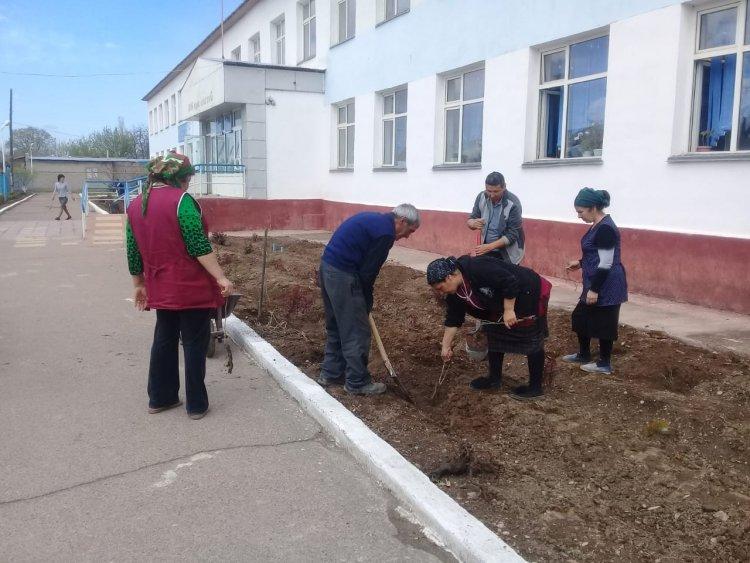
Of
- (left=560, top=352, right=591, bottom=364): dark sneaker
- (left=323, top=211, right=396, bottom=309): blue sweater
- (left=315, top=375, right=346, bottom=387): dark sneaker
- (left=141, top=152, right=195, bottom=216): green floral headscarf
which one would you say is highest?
(left=141, top=152, right=195, bottom=216): green floral headscarf

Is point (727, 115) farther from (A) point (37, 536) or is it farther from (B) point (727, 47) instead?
(A) point (37, 536)

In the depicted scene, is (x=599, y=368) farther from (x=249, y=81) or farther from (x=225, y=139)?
(x=225, y=139)

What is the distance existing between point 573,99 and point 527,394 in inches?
254

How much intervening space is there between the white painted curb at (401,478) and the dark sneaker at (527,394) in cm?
122

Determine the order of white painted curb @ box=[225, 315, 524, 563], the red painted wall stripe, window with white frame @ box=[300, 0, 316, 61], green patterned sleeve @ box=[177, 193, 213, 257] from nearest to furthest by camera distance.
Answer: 1. white painted curb @ box=[225, 315, 524, 563]
2. green patterned sleeve @ box=[177, 193, 213, 257]
3. the red painted wall stripe
4. window with white frame @ box=[300, 0, 316, 61]

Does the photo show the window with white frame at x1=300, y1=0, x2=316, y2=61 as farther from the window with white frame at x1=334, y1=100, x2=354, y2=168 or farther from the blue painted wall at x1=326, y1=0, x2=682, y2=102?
the window with white frame at x1=334, y1=100, x2=354, y2=168

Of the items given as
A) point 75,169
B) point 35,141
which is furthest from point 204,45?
point 35,141

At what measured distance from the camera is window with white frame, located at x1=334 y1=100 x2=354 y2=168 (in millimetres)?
17859

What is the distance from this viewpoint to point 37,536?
9.89 feet

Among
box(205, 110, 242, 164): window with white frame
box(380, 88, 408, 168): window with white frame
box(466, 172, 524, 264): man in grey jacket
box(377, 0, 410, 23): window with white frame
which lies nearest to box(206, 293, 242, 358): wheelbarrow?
box(466, 172, 524, 264): man in grey jacket

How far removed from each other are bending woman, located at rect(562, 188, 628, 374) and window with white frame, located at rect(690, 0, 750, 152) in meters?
3.45

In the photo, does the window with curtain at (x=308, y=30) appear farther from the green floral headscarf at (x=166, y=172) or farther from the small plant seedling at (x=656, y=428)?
the small plant seedling at (x=656, y=428)

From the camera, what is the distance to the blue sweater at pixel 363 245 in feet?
15.0

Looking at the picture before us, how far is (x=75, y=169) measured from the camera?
6750 cm
